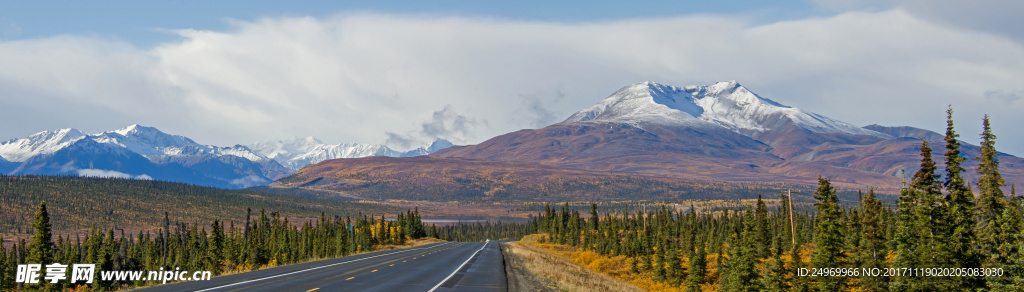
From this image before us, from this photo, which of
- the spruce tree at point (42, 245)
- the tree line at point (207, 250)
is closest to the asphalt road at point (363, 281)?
the spruce tree at point (42, 245)

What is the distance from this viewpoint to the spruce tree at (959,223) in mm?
43000

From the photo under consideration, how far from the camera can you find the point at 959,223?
144ft

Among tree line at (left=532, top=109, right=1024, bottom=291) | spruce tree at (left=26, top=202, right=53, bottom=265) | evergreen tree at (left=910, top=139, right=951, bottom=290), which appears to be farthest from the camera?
spruce tree at (left=26, top=202, right=53, bottom=265)

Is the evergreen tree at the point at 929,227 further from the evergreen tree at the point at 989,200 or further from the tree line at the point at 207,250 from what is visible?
the tree line at the point at 207,250

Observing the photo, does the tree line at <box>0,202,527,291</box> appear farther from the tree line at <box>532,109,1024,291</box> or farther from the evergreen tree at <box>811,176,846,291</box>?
the evergreen tree at <box>811,176,846,291</box>

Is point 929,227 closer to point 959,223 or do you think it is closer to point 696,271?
point 959,223

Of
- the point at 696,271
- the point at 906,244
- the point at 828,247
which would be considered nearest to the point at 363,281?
the point at 828,247

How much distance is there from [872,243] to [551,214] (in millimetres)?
126288

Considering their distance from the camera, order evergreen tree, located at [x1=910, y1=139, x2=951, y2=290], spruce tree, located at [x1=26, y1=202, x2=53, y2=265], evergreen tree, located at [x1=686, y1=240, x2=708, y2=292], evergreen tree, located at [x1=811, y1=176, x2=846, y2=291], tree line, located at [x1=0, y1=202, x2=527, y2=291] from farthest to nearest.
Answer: tree line, located at [x1=0, y1=202, x2=527, y2=291]
evergreen tree, located at [x1=686, y1=240, x2=708, y2=292]
spruce tree, located at [x1=26, y1=202, x2=53, y2=265]
evergreen tree, located at [x1=811, y1=176, x2=846, y2=291]
evergreen tree, located at [x1=910, y1=139, x2=951, y2=290]

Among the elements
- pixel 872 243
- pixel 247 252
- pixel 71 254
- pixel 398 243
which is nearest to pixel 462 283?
pixel 872 243

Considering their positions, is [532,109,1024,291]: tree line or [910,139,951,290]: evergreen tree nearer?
Result: [532,109,1024,291]: tree line

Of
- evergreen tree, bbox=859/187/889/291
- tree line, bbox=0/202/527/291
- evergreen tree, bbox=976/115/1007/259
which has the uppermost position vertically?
evergreen tree, bbox=976/115/1007/259

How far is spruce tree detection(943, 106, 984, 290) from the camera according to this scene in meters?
43.0

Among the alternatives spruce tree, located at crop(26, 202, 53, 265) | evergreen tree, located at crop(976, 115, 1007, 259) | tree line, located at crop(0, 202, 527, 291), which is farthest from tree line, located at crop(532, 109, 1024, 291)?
spruce tree, located at crop(26, 202, 53, 265)
